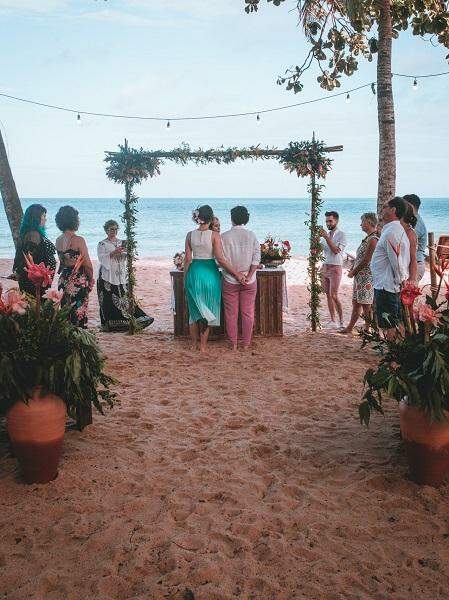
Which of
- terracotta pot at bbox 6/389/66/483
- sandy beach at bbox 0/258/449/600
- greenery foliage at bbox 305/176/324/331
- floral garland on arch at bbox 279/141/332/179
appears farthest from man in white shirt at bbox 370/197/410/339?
terracotta pot at bbox 6/389/66/483

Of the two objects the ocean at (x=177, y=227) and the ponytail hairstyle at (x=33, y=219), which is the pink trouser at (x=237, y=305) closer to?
the ponytail hairstyle at (x=33, y=219)

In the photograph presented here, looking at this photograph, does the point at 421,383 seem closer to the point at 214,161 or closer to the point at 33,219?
the point at 33,219

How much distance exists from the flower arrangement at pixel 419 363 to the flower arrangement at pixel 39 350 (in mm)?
1945

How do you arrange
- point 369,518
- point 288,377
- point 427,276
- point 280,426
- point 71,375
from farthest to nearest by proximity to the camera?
point 427,276, point 288,377, point 280,426, point 71,375, point 369,518

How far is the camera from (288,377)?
611 cm

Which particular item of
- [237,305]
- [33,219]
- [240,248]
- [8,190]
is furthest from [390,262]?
[8,190]

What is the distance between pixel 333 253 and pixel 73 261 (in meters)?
3.99

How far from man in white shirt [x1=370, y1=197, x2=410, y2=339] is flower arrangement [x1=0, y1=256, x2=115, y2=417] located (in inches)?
127

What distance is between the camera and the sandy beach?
2.64 metres

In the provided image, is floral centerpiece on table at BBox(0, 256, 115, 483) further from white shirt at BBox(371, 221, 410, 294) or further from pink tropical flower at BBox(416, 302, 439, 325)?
white shirt at BBox(371, 221, 410, 294)

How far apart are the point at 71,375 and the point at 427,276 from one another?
41.0 feet

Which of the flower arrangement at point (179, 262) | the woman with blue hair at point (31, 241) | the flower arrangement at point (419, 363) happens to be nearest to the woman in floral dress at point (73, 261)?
the woman with blue hair at point (31, 241)

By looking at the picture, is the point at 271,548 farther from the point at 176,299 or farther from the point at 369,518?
the point at 176,299

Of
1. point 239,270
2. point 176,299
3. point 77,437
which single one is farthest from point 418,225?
point 77,437
